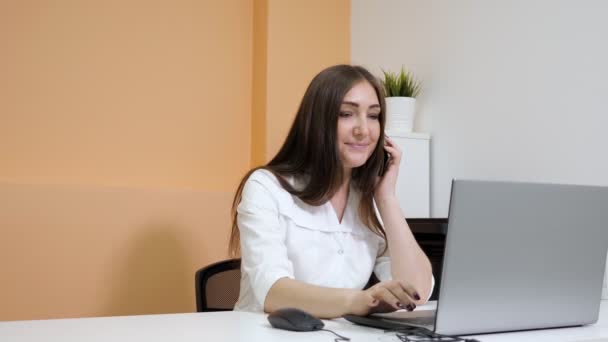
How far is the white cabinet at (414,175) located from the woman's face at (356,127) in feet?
2.77

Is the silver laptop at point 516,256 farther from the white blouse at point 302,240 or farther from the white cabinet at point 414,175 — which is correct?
the white cabinet at point 414,175

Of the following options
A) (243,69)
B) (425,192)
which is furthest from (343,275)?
(243,69)

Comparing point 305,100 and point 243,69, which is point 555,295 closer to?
point 305,100

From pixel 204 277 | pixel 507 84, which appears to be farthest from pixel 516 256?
pixel 507 84

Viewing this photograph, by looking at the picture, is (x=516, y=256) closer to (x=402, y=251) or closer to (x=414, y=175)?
(x=402, y=251)

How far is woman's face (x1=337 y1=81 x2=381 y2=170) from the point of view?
184 cm

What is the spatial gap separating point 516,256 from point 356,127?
0.76m

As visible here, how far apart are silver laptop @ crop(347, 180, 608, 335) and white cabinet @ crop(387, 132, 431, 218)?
1.43 m

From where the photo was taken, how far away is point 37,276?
2398 mm

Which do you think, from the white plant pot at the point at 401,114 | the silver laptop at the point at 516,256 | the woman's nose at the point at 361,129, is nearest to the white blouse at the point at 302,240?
the woman's nose at the point at 361,129

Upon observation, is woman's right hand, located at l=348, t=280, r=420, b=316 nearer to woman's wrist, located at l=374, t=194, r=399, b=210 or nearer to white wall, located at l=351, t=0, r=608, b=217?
woman's wrist, located at l=374, t=194, r=399, b=210

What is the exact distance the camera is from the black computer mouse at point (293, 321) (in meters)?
1.17

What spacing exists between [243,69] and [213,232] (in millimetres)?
831

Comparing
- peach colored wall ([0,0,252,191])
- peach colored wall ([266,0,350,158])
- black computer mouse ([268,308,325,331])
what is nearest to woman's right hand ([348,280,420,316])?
black computer mouse ([268,308,325,331])
